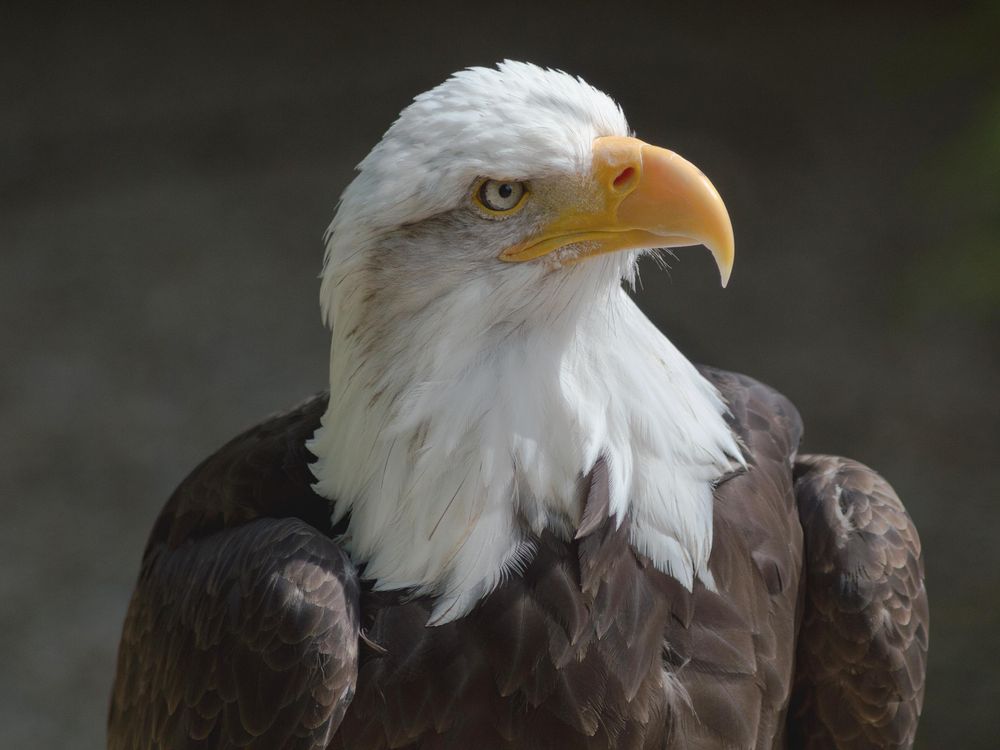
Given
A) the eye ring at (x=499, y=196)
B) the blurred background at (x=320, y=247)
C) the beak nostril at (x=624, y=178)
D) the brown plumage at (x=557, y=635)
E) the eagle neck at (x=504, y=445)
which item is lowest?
the blurred background at (x=320, y=247)

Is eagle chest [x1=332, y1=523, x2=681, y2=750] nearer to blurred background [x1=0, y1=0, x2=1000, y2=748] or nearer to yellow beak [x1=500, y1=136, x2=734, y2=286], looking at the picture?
yellow beak [x1=500, y1=136, x2=734, y2=286]

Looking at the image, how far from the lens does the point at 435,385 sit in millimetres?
2668

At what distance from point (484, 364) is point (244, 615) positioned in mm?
756

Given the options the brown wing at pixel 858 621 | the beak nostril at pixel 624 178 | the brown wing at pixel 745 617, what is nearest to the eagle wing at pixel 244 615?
the brown wing at pixel 745 617

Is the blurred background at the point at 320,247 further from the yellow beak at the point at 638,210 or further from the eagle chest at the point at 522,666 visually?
the eagle chest at the point at 522,666

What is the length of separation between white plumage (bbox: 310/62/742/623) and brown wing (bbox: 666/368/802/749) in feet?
0.47

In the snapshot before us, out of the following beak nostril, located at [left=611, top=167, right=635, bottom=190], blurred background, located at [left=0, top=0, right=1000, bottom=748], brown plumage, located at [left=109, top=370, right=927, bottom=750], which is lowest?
→ blurred background, located at [left=0, top=0, right=1000, bottom=748]

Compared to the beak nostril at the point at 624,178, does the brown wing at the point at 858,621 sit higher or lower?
lower

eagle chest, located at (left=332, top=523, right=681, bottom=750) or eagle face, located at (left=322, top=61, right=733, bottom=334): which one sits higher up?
eagle face, located at (left=322, top=61, right=733, bottom=334)

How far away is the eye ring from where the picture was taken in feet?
8.55

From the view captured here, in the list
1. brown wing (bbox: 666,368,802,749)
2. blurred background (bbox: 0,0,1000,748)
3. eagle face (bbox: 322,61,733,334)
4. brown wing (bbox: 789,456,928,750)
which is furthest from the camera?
blurred background (bbox: 0,0,1000,748)

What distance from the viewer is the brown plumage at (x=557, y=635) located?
2.73 m

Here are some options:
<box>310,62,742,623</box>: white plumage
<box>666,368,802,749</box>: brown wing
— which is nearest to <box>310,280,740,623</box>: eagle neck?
<box>310,62,742,623</box>: white plumage

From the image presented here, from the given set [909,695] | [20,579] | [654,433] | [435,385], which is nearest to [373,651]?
[435,385]
